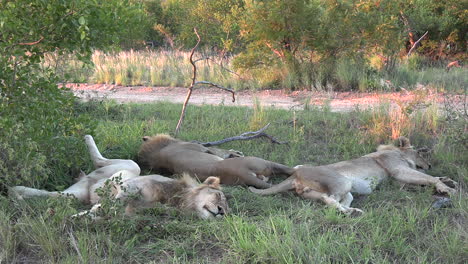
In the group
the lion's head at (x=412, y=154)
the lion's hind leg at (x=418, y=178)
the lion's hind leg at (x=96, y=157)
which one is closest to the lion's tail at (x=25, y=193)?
the lion's hind leg at (x=96, y=157)

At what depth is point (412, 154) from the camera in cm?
624

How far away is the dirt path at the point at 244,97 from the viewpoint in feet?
34.4

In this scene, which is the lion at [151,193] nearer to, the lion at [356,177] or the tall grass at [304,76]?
the lion at [356,177]

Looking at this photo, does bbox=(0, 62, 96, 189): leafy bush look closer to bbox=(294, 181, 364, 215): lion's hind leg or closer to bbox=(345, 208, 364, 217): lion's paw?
bbox=(294, 181, 364, 215): lion's hind leg

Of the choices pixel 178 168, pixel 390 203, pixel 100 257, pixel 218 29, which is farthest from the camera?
pixel 218 29

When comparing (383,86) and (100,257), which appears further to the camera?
(383,86)

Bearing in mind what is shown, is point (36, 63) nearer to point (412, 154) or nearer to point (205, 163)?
point (205, 163)

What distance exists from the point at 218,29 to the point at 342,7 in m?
9.58

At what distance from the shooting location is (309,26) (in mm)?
12977

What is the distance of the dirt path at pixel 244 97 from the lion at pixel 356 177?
11.5ft

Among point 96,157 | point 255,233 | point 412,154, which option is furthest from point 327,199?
point 96,157

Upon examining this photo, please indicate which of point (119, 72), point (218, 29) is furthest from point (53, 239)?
point (218, 29)

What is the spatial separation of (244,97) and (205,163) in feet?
23.2

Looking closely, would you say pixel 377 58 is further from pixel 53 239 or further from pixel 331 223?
pixel 53 239
